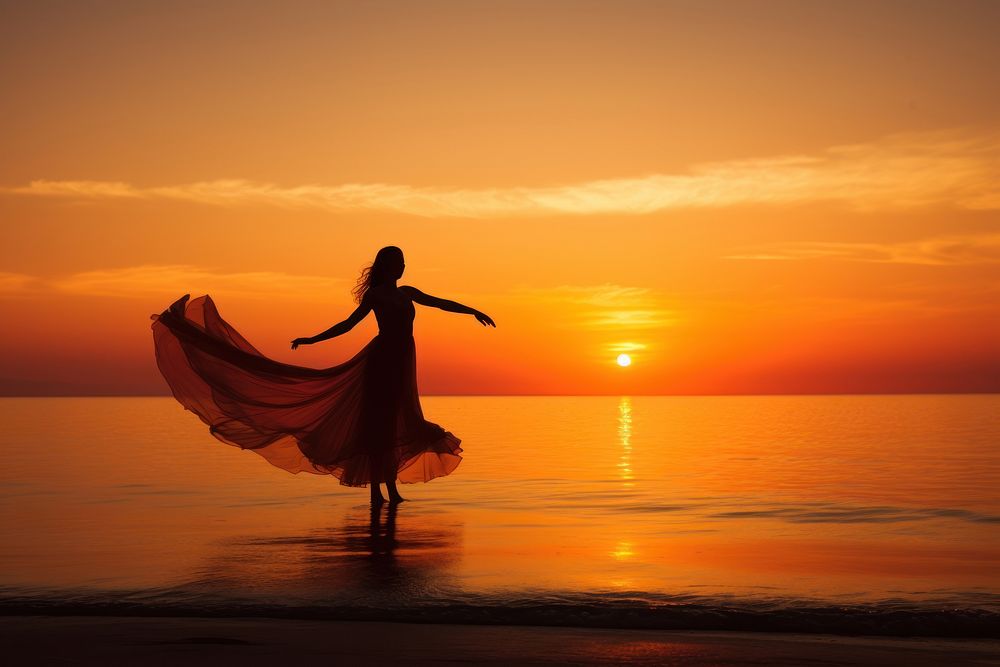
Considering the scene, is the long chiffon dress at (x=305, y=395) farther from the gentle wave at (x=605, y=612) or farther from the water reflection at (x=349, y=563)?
the gentle wave at (x=605, y=612)

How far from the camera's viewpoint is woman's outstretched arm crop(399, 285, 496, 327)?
13953 millimetres

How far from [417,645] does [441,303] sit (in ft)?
27.3

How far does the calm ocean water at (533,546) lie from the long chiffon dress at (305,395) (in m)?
0.74

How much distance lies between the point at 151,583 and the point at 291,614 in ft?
5.52

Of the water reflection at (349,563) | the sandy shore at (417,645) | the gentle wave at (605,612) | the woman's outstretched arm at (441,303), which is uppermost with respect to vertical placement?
the woman's outstretched arm at (441,303)

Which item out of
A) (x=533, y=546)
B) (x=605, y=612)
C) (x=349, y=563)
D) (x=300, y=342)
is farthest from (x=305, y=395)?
(x=605, y=612)

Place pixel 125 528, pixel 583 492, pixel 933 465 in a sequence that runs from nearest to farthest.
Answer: pixel 125 528 → pixel 583 492 → pixel 933 465

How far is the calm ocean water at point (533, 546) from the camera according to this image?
719cm

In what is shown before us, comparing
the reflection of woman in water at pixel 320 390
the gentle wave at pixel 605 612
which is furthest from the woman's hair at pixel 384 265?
the gentle wave at pixel 605 612

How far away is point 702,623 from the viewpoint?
22.3 ft

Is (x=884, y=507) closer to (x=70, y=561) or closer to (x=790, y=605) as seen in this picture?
(x=790, y=605)

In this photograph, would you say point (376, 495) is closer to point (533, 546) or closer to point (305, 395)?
point (305, 395)

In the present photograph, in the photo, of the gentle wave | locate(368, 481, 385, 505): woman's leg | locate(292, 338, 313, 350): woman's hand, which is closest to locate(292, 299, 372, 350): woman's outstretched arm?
locate(292, 338, 313, 350): woman's hand

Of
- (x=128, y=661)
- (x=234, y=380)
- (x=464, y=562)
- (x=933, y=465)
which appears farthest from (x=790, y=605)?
(x=933, y=465)
